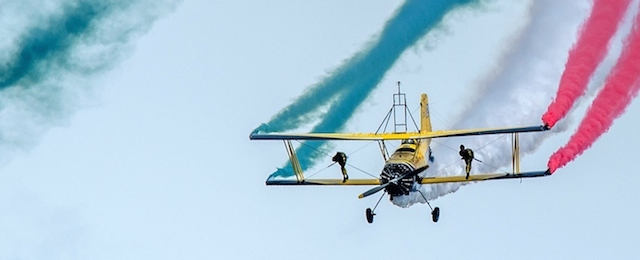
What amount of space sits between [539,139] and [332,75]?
9733 mm

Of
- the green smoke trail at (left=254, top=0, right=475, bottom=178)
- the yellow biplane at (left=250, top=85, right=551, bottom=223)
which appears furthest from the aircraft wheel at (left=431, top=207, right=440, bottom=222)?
the green smoke trail at (left=254, top=0, right=475, bottom=178)

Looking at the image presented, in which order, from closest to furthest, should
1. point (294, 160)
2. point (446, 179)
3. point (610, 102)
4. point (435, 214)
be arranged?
1. point (610, 102)
2. point (435, 214)
3. point (446, 179)
4. point (294, 160)

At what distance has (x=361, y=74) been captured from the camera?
62.9 meters

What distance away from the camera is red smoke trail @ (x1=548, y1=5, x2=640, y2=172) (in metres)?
56.4

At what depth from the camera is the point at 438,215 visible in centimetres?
6266

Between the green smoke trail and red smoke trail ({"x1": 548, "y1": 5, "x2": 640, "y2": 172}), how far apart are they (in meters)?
6.12

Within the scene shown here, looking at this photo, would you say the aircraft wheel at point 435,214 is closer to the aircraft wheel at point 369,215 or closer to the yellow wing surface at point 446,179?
the yellow wing surface at point 446,179

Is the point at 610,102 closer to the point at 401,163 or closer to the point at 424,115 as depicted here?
the point at 401,163

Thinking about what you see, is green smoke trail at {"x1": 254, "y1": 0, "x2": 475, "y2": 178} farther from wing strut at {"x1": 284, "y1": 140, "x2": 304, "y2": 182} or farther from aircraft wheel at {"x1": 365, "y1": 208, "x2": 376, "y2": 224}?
aircraft wheel at {"x1": 365, "y1": 208, "x2": 376, "y2": 224}

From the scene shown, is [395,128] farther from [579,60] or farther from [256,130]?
[579,60]

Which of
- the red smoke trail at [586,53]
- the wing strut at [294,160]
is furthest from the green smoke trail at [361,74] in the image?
the red smoke trail at [586,53]

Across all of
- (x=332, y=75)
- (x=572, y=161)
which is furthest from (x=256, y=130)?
(x=572, y=161)

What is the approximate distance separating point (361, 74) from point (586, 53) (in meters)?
9.62

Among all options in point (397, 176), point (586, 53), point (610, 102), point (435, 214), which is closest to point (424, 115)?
point (435, 214)
